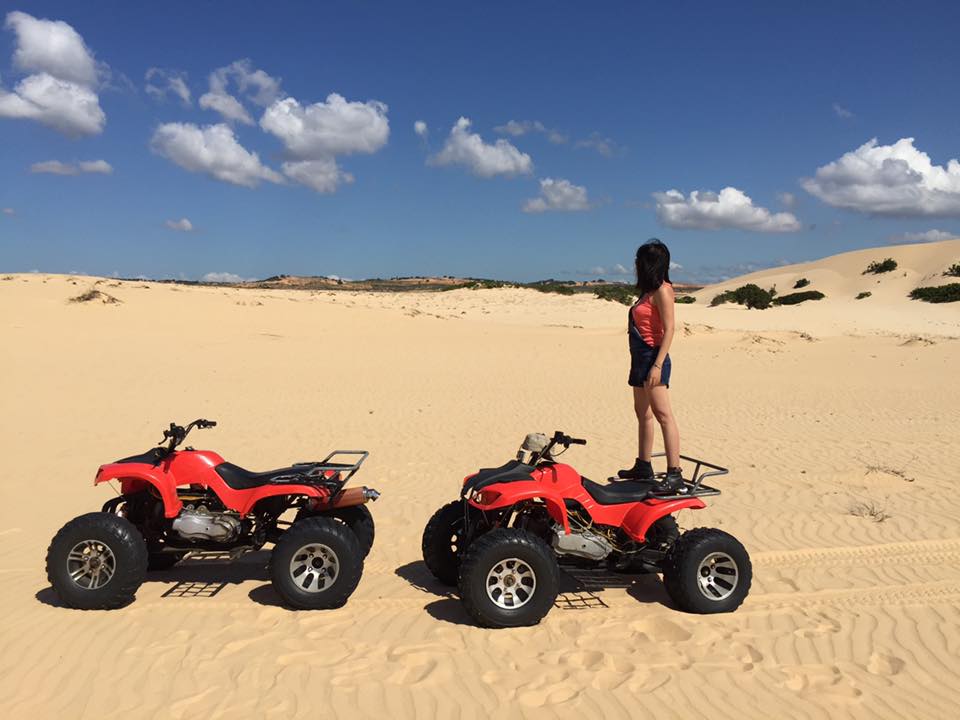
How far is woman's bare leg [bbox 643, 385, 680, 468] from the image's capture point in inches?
215

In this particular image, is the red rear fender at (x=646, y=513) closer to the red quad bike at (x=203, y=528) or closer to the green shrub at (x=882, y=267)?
the red quad bike at (x=203, y=528)

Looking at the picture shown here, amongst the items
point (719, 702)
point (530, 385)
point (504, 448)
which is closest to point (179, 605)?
point (719, 702)

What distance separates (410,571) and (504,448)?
509cm

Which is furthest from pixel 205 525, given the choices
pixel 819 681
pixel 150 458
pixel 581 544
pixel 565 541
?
pixel 819 681

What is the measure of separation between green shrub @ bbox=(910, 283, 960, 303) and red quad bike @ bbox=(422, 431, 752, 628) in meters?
45.6

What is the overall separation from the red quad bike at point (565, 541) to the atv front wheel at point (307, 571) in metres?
0.83

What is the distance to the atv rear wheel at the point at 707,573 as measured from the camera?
4.90 meters

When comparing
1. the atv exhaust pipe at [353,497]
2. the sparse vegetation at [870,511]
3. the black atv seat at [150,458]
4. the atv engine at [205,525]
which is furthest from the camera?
the sparse vegetation at [870,511]

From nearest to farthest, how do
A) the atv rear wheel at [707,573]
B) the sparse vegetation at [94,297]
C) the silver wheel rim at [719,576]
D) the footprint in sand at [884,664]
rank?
the footprint in sand at [884,664]
the atv rear wheel at [707,573]
the silver wheel rim at [719,576]
the sparse vegetation at [94,297]

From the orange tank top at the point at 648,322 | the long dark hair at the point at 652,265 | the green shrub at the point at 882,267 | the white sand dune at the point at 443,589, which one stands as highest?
the green shrub at the point at 882,267

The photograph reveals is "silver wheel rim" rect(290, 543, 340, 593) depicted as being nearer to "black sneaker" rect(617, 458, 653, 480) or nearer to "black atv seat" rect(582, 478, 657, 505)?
"black atv seat" rect(582, 478, 657, 505)

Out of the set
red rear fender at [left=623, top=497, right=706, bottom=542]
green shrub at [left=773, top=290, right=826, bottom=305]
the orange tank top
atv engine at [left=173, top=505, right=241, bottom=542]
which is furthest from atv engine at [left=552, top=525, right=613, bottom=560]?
green shrub at [left=773, top=290, right=826, bottom=305]

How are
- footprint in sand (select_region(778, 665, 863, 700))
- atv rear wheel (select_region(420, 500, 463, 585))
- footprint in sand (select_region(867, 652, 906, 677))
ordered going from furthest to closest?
atv rear wheel (select_region(420, 500, 463, 585)) → footprint in sand (select_region(867, 652, 906, 677)) → footprint in sand (select_region(778, 665, 863, 700))

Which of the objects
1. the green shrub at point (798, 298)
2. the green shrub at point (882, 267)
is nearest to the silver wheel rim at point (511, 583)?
the green shrub at point (798, 298)
